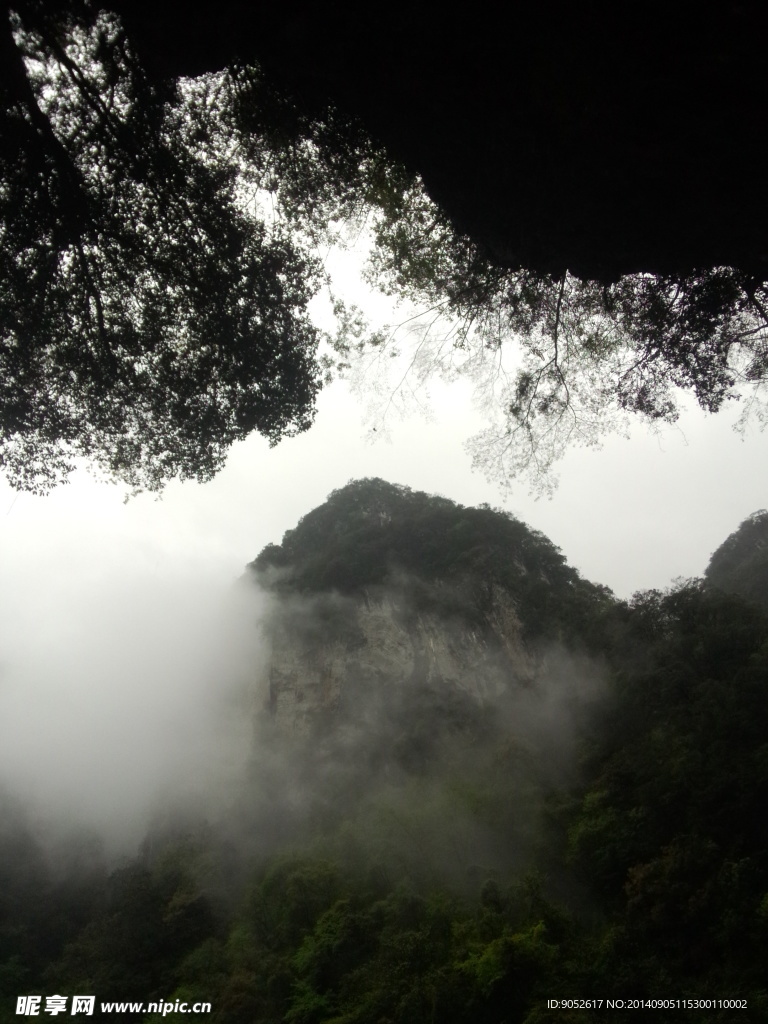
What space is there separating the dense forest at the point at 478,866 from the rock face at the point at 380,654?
157cm

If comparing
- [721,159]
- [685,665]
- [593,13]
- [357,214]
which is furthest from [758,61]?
[685,665]

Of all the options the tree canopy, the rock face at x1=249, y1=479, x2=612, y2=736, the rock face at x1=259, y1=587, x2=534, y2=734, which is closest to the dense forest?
the rock face at x1=249, y1=479, x2=612, y2=736

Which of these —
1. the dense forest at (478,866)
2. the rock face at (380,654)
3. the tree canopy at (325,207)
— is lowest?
the dense forest at (478,866)

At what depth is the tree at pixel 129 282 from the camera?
6.63 metres

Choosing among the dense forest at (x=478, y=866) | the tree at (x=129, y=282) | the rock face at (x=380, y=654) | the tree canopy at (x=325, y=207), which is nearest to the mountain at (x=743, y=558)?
the dense forest at (x=478, y=866)

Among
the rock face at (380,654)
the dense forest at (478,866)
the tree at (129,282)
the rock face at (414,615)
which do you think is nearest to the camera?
the tree at (129,282)

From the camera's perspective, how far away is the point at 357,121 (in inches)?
267

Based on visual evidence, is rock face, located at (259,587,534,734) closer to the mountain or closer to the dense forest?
the dense forest

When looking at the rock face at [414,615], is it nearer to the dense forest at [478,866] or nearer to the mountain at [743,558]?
the dense forest at [478,866]

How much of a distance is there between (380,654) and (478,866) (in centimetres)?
1615

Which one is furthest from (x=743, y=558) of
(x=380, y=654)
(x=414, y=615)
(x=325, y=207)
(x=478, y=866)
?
(x=325, y=207)

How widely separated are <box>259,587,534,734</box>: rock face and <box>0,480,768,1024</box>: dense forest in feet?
5.14

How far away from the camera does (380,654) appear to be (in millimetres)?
34500

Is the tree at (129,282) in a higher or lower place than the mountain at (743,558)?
lower
